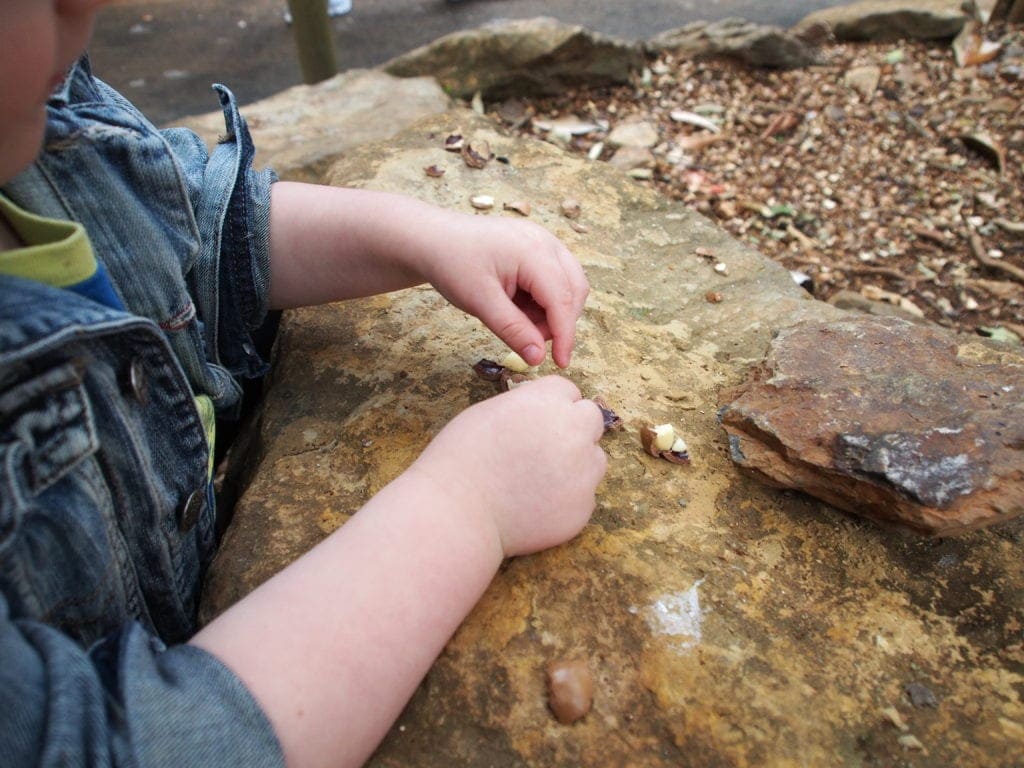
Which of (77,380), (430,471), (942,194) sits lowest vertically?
(942,194)

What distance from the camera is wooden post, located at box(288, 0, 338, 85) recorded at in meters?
3.55

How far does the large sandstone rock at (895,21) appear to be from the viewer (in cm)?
373

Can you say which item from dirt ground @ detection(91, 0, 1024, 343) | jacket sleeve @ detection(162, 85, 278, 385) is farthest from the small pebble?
dirt ground @ detection(91, 0, 1024, 343)

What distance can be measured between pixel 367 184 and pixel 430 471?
1.06m

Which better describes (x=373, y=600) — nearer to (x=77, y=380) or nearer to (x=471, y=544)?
(x=471, y=544)

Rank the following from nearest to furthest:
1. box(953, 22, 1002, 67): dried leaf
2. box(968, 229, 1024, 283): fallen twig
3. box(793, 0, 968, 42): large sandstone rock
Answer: box(968, 229, 1024, 283): fallen twig
box(953, 22, 1002, 67): dried leaf
box(793, 0, 968, 42): large sandstone rock

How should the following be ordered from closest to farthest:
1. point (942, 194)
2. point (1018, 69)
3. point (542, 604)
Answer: point (542, 604)
point (942, 194)
point (1018, 69)

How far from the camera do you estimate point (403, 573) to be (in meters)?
0.96

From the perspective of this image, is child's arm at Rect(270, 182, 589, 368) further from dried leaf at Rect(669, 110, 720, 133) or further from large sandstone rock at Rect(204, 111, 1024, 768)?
dried leaf at Rect(669, 110, 720, 133)

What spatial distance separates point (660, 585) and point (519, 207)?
103 centimetres

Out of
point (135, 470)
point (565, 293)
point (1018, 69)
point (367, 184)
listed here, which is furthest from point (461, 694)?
point (1018, 69)

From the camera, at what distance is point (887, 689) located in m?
1.04

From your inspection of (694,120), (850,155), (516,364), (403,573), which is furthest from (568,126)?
(403,573)

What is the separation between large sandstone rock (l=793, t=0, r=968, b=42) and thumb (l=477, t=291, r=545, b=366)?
3.30 metres
